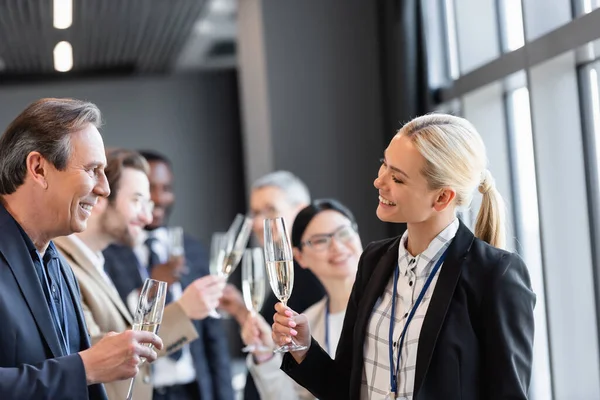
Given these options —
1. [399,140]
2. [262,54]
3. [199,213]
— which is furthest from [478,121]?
[199,213]

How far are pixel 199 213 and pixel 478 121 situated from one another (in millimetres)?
7190

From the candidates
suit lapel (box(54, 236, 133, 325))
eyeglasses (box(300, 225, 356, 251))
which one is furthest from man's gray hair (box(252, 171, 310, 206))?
suit lapel (box(54, 236, 133, 325))

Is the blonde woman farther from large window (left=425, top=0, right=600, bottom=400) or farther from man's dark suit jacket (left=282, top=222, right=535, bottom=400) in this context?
large window (left=425, top=0, right=600, bottom=400)

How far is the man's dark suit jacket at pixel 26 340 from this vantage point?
205 centimetres

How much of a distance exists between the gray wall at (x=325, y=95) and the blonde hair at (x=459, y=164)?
10.4ft

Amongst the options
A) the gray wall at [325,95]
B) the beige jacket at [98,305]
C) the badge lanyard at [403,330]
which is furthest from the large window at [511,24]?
the badge lanyard at [403,330]

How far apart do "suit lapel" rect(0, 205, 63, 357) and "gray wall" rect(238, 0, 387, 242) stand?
11.1ft

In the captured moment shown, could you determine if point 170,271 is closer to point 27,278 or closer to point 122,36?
point 27,278

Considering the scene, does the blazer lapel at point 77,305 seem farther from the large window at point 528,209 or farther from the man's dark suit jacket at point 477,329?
the large window at point 528,209

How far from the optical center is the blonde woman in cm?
212

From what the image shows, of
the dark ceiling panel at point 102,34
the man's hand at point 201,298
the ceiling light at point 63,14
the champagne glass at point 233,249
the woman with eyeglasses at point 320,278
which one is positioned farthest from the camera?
the dark ceiling panel at point 102,34

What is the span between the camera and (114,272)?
4801mm

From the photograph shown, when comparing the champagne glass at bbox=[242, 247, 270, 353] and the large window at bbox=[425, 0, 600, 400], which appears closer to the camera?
the champagne glass at bbox=[242, 247, 270, 353]

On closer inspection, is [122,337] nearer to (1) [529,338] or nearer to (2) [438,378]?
(2) [438,378]
